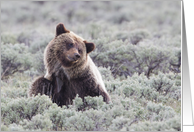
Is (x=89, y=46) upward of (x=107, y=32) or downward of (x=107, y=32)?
upward

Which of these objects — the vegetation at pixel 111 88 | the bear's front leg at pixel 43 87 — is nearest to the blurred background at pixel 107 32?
the vegetation at pixel 111 88

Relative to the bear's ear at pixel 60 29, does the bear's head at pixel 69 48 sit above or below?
below

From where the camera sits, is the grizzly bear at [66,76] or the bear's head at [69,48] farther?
the grizzly bear at [66,76]

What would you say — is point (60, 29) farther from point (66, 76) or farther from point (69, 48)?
point (66, 76)

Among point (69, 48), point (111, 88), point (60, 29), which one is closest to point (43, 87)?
point (69, 48)

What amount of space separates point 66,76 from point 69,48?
56 cm

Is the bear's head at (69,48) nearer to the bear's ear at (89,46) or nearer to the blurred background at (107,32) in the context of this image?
the bear's ear at (89,46)

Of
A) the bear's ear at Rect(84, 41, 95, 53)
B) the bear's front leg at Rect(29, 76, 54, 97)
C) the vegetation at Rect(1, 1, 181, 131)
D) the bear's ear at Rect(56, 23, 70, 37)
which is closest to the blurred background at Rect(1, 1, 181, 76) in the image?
the vegetation at Rect(1, 1, 181, 131)

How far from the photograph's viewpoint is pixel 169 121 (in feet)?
13.4

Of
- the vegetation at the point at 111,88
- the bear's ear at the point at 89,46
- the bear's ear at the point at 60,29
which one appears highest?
the bear's ear at the point at 60,29

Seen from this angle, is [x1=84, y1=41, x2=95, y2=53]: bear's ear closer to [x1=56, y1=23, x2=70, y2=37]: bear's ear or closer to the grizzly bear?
the grizzly bear

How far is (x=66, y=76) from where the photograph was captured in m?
5.30

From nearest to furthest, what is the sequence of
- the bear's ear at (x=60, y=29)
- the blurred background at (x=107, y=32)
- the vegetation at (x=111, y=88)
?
the vegetation at (x=111, y=88)
the bear's ear at (x=60, y=29)
the blurred background at (x=107, y=32)

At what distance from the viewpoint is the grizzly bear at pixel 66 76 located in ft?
17.2
